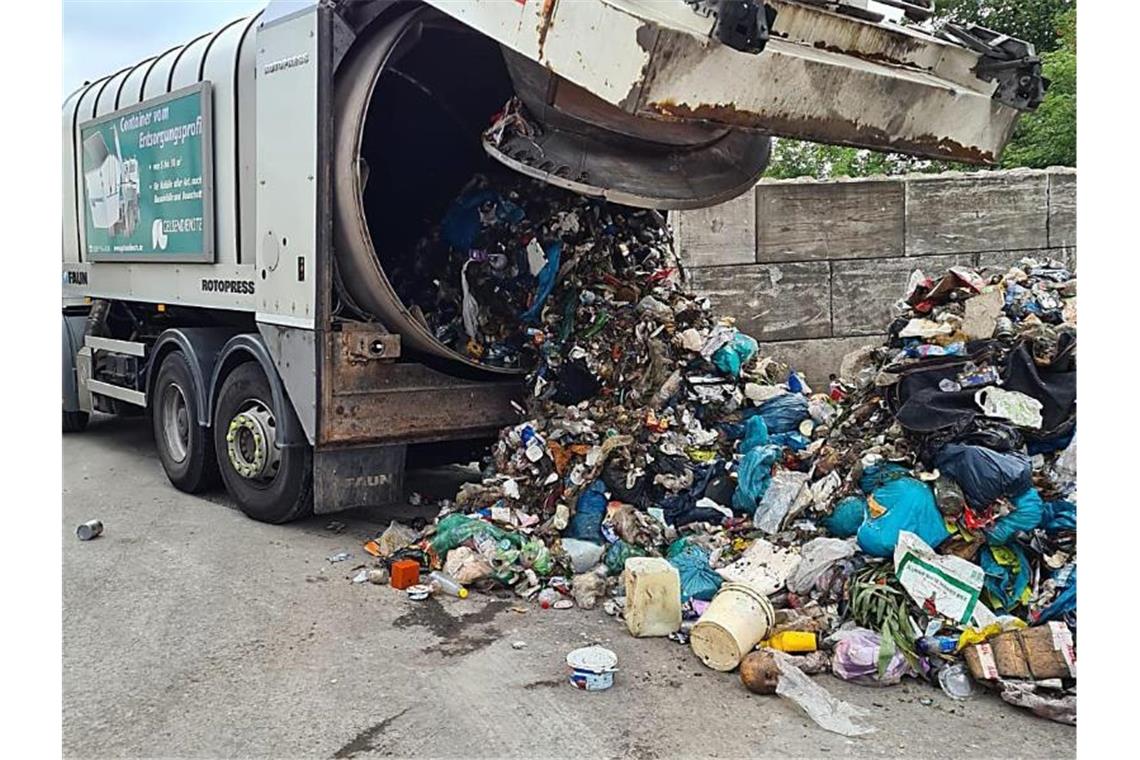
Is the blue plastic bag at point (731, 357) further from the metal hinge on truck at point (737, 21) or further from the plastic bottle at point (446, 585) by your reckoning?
the metal hinge on truck at point (737, 21)

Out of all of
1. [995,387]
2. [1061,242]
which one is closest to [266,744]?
[995,387]

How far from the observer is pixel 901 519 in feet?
12.2

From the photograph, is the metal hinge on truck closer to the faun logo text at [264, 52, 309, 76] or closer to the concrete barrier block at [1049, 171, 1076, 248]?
the faun logo text at [264, 52, 309, 76]

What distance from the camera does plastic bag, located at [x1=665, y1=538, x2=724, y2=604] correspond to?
3988 millimetres

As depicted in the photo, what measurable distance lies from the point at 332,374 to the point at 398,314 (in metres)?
0.43

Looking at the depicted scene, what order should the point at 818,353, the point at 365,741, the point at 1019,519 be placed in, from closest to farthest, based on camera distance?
the point at 365,741 → the point at 1019,519 → the point at 818,353

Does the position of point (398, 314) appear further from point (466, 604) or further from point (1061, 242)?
point (1061, 242)

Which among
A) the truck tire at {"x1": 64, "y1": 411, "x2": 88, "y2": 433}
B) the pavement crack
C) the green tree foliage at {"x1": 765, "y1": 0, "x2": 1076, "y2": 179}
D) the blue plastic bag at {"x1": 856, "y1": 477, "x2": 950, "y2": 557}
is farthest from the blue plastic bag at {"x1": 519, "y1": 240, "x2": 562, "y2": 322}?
the truck tire at {"x1": 64, "y1": 411, "x2": 88, "y2": 433}

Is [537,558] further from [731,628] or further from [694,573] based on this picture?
[731,628]

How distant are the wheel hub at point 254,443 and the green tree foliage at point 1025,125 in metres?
4.52

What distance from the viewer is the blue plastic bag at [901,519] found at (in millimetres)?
3664

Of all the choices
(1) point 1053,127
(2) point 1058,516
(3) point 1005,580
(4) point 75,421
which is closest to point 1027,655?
(3) point 1005,580

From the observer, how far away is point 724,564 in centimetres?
414

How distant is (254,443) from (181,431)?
1230 mm
